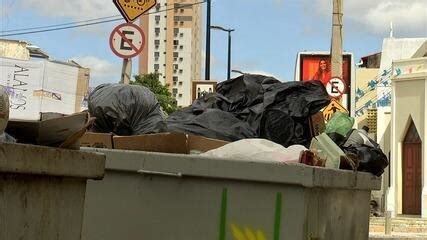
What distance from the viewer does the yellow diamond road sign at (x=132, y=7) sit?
10.1 meters

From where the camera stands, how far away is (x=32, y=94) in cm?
3641

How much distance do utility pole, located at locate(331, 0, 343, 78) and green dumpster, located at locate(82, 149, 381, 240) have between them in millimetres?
13331

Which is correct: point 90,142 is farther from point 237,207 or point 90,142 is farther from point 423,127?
point 423,127

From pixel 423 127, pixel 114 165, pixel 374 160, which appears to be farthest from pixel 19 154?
pixel 423 127

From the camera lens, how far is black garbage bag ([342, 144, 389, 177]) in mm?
5098

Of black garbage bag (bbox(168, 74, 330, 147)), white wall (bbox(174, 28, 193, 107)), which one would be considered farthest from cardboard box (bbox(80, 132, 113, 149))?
white wall (bbox(174, 28, 193, 107))

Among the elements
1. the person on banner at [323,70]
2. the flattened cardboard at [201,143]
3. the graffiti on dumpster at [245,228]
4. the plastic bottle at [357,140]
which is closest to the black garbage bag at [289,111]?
the plastic bottle at [357,140]

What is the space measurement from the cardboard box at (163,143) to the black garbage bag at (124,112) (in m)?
0.55

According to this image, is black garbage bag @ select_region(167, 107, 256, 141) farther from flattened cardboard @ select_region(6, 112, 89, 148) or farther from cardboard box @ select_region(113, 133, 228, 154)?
flattened cardboard @ select_region(6, 112, 89, 148)

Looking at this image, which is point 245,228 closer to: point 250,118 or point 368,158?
→ point 250,118

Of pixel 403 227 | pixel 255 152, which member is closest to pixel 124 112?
pixel 255 152

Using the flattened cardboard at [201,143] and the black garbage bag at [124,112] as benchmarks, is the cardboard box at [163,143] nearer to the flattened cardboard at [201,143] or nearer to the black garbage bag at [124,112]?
the flattened cardboard at [201,143]

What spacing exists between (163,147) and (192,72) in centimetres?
9002

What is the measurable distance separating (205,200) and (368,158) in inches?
67.4
